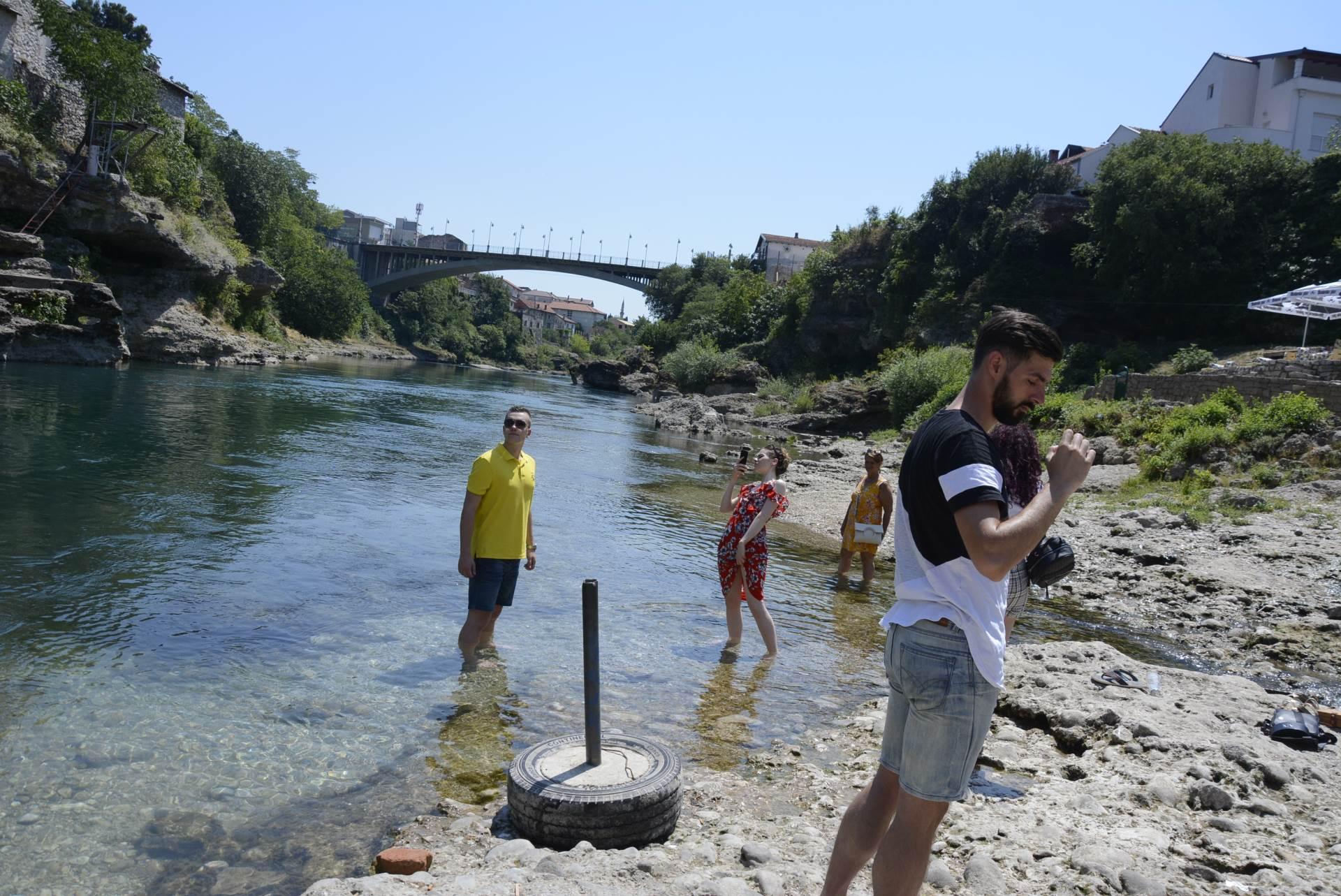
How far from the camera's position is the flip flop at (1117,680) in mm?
7043

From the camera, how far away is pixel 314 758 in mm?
5727

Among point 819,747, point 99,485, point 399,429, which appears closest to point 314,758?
point 819,747

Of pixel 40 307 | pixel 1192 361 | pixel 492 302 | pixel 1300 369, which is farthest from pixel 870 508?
pixel 492 302

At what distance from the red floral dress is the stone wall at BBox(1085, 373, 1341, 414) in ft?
52.6

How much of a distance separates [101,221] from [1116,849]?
149 ft

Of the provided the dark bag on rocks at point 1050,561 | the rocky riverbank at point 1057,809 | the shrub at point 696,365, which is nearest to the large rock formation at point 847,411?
the shrub at point 696,365

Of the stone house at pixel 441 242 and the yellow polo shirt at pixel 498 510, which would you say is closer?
the yellow polo shirt at pixel 498 510

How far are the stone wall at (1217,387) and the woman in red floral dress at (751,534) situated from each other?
16.0 metres

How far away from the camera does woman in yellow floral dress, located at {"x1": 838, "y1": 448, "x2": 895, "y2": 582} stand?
11398 millimetres

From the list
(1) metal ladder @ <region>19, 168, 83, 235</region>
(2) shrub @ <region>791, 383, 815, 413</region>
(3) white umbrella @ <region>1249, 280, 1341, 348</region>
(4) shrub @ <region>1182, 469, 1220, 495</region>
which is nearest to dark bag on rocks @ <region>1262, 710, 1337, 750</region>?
(4) shrub @ <region>1182, 469, 1220, 495</region>

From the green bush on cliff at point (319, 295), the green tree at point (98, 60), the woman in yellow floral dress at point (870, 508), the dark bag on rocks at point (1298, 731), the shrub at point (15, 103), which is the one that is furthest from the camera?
the green bush on cliff at point (319, 295)

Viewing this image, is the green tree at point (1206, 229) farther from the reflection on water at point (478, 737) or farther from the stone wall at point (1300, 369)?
the reflection on water at point (478, 737)

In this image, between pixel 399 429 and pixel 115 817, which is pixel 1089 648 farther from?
pixel 399 429

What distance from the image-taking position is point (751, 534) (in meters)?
8.08
